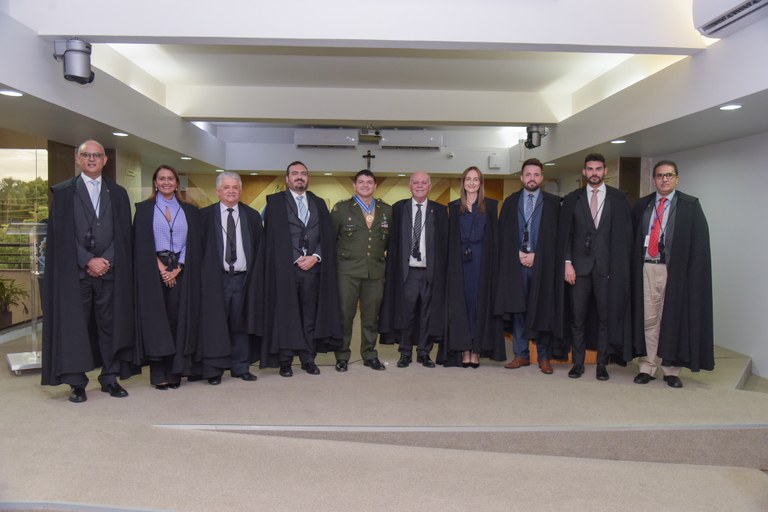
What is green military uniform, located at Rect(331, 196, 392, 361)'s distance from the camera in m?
4.66

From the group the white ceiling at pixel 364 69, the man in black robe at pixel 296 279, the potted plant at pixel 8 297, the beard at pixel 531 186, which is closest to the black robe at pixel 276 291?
the man in black robe at pixel 296 279

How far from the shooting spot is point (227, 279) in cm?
437

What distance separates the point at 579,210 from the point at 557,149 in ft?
10.9

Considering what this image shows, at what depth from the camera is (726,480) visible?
321 centimetres

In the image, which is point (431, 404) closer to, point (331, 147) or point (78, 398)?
point (78, 398)

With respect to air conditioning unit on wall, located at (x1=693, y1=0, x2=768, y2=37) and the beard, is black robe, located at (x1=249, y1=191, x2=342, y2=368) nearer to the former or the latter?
the beard

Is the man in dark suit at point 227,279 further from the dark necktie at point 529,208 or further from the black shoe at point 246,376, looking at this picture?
the dark necktie at point 529,208

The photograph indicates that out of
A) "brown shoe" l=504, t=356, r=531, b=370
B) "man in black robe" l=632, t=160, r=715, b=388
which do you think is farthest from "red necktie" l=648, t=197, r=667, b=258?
"brown shoe" l=504, t=356, r=531, b=370

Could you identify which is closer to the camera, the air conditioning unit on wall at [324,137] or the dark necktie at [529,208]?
the dark necktie at [529,208]

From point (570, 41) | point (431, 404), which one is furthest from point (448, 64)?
point (431, 404)

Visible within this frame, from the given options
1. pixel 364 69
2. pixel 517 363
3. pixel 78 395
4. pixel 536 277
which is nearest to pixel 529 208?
pixel 536 277

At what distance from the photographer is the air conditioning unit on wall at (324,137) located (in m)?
9.70

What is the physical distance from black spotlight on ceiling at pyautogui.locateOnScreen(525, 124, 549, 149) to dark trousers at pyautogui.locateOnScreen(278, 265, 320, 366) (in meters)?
4.35

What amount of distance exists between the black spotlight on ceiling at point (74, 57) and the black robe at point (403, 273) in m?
2.59
